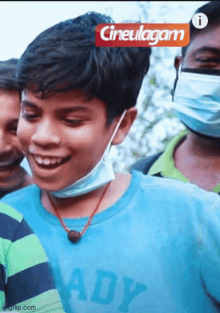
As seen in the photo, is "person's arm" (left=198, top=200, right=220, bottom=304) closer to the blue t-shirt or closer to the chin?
the blue t-shirt

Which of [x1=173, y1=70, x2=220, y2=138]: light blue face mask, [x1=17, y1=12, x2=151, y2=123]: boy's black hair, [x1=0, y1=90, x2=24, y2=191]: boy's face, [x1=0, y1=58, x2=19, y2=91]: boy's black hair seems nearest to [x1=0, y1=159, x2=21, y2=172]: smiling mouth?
[x1=0, y1=90, x2=24, y2=191]: boy's face

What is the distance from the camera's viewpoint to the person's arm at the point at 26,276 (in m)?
0.69

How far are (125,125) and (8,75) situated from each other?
287mm

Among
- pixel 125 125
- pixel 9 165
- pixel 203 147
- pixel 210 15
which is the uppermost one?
pixel 210 15

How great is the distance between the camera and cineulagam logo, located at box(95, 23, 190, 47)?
75 cm

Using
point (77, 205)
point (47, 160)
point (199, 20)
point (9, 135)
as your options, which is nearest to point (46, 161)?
point (47, 160)

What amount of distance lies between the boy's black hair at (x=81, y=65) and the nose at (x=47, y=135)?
5 centimetres

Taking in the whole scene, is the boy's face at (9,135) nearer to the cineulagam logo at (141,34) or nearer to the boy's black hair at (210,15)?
the cineulagam logo at (141,34)

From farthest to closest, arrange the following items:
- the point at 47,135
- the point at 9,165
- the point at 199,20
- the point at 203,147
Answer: the point at 203,147 → the point at 9,165 → the point at 199,20 → the point at 47,135

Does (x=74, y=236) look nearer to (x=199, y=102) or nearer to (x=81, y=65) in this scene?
(x=81, y=65)

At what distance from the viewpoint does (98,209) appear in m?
0.76

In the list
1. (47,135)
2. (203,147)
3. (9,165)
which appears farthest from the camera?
(203,147)

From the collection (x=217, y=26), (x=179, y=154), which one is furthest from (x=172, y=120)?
(x=217, y=26)

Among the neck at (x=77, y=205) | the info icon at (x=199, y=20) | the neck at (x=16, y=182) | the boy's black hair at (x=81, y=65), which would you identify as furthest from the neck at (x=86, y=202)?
the info icon at (x=199, y=20)
